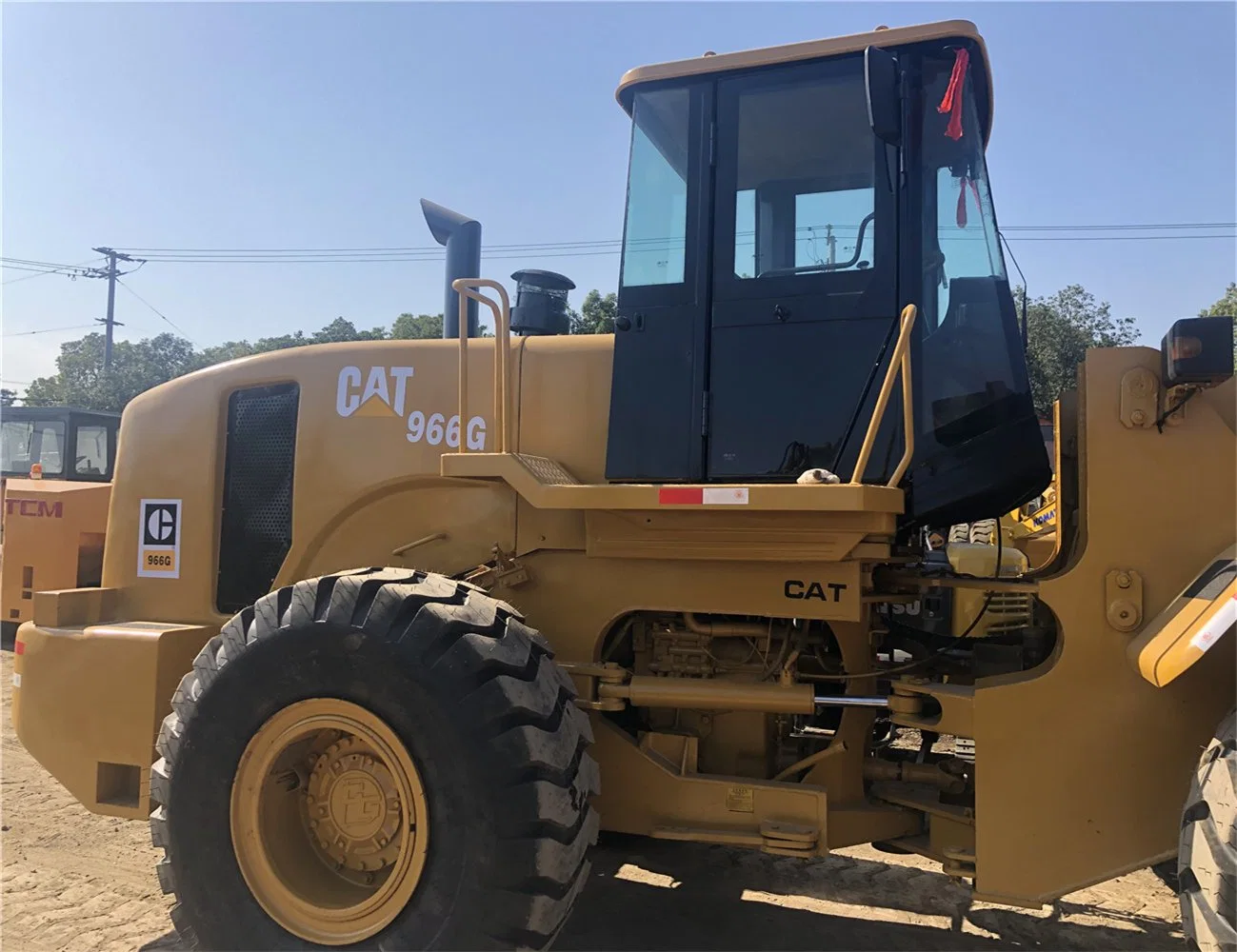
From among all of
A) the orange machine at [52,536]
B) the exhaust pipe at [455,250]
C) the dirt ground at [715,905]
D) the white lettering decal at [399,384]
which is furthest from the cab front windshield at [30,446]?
the white lettering decal at [399,384]

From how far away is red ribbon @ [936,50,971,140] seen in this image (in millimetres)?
3092

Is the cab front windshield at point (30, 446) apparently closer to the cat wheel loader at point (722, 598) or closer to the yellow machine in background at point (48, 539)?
the yellow machine in background at point (48, 539)

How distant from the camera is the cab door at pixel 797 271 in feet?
10.6

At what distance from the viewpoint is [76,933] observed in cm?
380

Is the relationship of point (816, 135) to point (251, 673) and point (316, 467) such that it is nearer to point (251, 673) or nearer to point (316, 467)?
point (316, 467)

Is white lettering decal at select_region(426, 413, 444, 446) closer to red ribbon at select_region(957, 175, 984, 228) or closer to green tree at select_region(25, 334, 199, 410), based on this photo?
red ribbon at select_region(957, 175, 984, 228)

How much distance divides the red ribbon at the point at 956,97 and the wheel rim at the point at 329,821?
9.27 ft

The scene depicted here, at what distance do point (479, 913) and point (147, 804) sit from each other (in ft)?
6.05

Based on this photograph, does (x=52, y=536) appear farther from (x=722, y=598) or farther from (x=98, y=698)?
(x=722, y=598)

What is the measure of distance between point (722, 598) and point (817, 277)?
4.08ft

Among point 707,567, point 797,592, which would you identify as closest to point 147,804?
point 707,567

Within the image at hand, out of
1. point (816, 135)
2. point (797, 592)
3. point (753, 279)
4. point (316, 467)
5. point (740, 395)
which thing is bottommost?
Result: point (797, 592)

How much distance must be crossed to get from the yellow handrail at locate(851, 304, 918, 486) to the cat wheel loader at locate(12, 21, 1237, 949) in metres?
0.01

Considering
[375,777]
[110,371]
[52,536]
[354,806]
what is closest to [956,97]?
[375,777]
